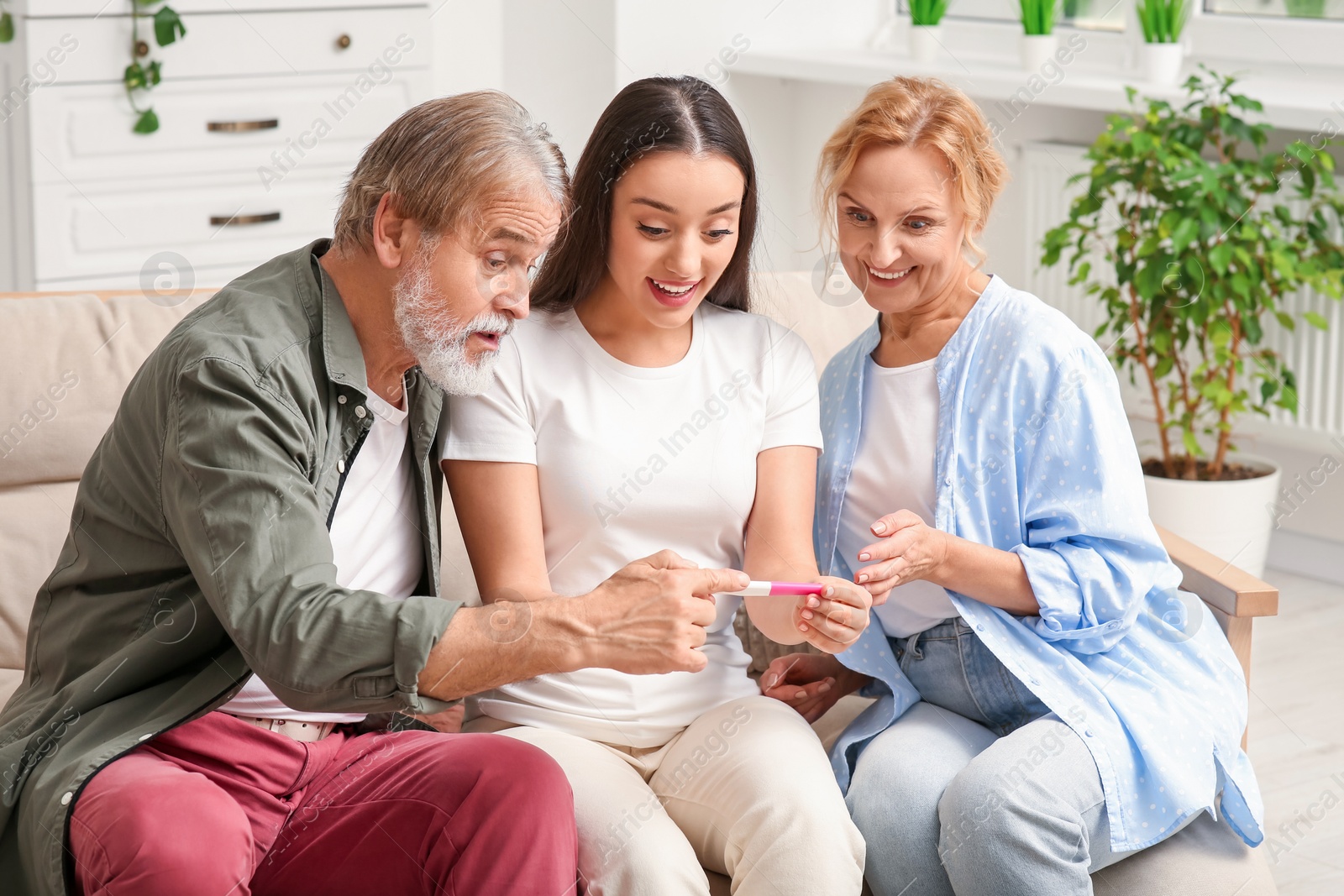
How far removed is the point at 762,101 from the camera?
4449 mm

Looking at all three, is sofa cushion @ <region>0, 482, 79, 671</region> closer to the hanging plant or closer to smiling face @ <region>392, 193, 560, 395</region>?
smiling face @ <region>392, 193, 560, 395</region>

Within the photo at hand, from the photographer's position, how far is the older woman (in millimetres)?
1453

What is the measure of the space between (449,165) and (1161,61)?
2.66 meters

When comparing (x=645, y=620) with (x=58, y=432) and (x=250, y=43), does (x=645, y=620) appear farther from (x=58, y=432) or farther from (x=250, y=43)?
(x=250, y=43)

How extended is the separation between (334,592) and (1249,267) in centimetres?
236

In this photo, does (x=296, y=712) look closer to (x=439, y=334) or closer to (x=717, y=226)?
(x=439, y=334)

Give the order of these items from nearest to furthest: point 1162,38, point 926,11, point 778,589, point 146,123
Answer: point 778,589
point 1162,38
point 146,123
point 926,11

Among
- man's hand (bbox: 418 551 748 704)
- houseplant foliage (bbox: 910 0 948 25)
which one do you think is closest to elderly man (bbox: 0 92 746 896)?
man's hand (bbox: 418 551 748 704)

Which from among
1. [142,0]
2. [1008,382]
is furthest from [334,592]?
[142,0]

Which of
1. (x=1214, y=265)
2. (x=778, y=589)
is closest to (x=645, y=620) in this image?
(x=778, y=589)

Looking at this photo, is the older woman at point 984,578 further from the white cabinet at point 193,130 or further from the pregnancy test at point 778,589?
the white cabinet at point 193,130

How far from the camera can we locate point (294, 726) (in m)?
1.40

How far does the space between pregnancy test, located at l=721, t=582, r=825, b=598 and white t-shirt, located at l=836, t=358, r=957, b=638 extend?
22cm

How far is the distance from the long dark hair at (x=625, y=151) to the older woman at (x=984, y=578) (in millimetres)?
151
